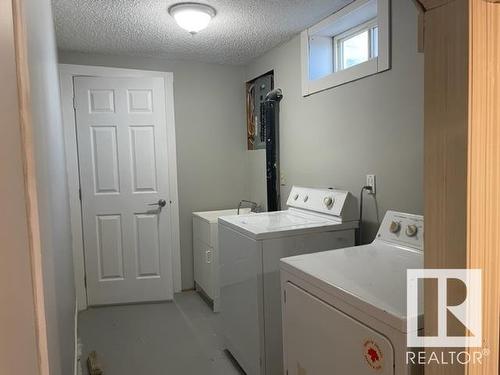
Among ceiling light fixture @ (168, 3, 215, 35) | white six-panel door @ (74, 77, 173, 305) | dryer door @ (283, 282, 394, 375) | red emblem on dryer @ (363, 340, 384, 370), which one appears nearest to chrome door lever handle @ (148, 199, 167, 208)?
white six-panel door @ (74, 77, 173, 305)

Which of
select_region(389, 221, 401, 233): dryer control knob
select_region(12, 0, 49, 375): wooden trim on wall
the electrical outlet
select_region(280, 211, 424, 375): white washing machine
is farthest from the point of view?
the electrical outlet

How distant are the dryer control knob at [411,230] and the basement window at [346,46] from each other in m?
0.89

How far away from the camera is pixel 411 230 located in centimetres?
180

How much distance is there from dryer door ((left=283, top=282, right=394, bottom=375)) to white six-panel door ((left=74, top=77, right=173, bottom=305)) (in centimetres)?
210

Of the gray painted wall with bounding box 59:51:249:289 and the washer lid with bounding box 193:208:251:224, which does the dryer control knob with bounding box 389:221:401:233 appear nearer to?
the washer lid with bounding box 193:208:251:224

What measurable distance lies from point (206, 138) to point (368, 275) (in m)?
2.55

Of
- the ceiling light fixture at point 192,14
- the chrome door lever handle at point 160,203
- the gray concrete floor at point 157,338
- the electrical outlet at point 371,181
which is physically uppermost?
the ceiling light fixture at point 192,14

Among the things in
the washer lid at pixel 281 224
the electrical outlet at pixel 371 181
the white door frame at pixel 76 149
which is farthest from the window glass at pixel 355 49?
the white door frame at pixel 76 149

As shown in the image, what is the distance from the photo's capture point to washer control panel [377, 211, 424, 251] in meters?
1.76

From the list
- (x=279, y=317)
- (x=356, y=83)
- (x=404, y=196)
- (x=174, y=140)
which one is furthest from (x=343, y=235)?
(x=174, y=140)

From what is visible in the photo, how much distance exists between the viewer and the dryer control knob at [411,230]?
178 cm

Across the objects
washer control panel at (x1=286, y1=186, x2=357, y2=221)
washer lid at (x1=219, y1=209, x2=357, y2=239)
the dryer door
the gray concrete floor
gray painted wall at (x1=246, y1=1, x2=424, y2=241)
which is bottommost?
the gray concrete floor

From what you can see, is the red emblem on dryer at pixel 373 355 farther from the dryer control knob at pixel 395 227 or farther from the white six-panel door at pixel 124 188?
the white six-panel door at pixel 124 188

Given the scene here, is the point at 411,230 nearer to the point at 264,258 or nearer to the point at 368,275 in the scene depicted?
the point at 368,275
